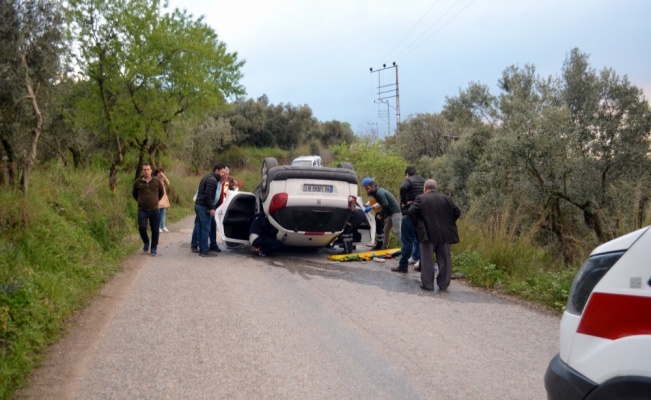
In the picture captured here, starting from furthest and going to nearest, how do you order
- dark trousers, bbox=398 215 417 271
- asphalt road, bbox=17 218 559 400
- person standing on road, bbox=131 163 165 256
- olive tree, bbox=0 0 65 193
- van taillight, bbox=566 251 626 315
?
person standing on road, bbox=131 163 165 256, dark trousers, bbox=398 215 417 271, olive tree, bbox=0 0 65 193, asphalt road, bbox=17 218 559 400, van taillight, bbox=566 251 626 315

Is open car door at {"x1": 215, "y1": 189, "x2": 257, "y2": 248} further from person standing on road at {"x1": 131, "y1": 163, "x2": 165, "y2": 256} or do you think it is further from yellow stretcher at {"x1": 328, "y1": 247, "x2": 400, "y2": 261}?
yellow stretcher at {"x1": 328, "y1": 247, "x2": 400, "y2": 261}

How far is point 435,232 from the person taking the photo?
357 inches

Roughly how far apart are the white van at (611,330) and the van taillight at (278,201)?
8421 mm

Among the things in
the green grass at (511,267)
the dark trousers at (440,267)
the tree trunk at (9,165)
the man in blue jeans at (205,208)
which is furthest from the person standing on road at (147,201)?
the green grass at (511,267)

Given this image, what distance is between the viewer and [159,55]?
19.2m

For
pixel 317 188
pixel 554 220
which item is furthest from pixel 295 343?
pixel 554 220

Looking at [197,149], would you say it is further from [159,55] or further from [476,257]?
[476,257]

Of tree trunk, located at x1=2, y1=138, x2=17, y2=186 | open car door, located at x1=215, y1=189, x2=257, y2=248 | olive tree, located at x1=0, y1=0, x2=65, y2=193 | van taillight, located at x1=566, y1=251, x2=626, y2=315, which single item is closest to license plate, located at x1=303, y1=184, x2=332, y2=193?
open car door, located at x1=215, y1=189, x2=257, y2=248

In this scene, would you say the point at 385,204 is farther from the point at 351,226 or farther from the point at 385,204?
the point at 351,226

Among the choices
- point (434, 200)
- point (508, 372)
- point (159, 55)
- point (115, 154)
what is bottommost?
point (508, 372)

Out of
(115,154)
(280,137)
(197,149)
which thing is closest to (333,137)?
(280,137)

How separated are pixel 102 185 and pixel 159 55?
5174 mm

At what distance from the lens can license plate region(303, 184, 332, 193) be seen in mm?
11422

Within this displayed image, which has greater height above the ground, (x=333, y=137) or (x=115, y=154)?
(x=333, y=137)
